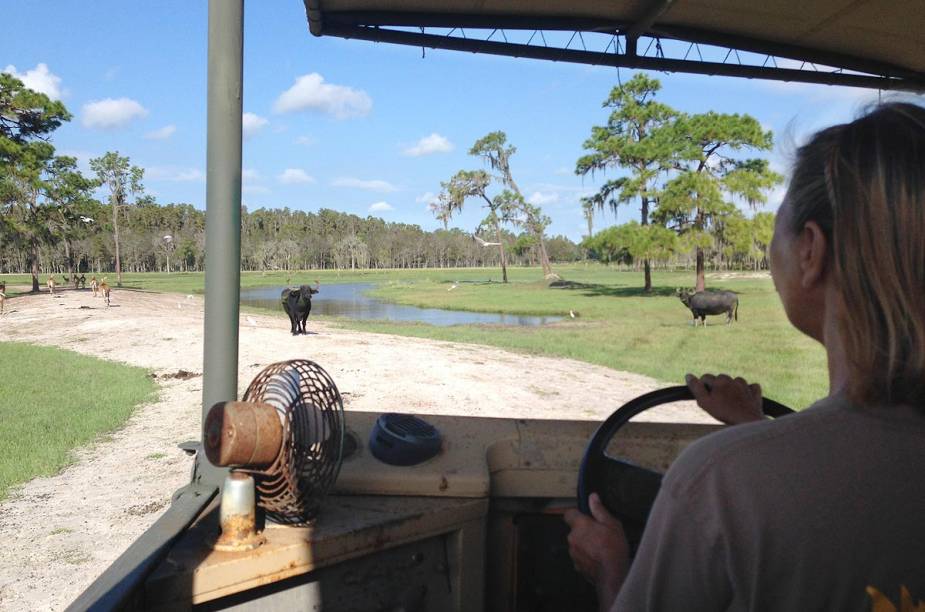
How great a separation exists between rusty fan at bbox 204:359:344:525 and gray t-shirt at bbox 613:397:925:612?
792 millimetres

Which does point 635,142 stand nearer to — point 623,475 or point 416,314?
point 416,314

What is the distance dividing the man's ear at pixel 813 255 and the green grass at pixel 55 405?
6641 mm

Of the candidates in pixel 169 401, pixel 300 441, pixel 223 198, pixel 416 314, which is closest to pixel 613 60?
pixel 223 198

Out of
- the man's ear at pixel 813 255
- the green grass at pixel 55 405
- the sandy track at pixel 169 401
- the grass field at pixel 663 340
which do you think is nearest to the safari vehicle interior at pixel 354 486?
the man's ear at pixel 813 255

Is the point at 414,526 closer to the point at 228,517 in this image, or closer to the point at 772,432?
the point at 228,517

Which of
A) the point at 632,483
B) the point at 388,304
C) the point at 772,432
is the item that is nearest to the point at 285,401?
the point at 632,483

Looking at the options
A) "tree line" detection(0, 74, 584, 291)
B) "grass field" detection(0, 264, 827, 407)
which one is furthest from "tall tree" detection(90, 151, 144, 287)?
"grass field" detection(0, 264, 827, 407)

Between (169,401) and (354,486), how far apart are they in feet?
29.3

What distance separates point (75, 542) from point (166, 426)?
3.44 meters

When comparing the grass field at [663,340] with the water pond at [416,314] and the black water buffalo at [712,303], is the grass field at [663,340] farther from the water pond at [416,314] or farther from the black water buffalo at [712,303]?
the water pond at [416,314]

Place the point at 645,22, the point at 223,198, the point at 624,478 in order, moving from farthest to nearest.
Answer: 1. the point at 645,22
2. the point at 223,198
3. the point at 624,478

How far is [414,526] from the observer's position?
166 cm

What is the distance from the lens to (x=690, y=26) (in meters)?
2.92

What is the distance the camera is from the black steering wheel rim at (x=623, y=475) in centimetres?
153
